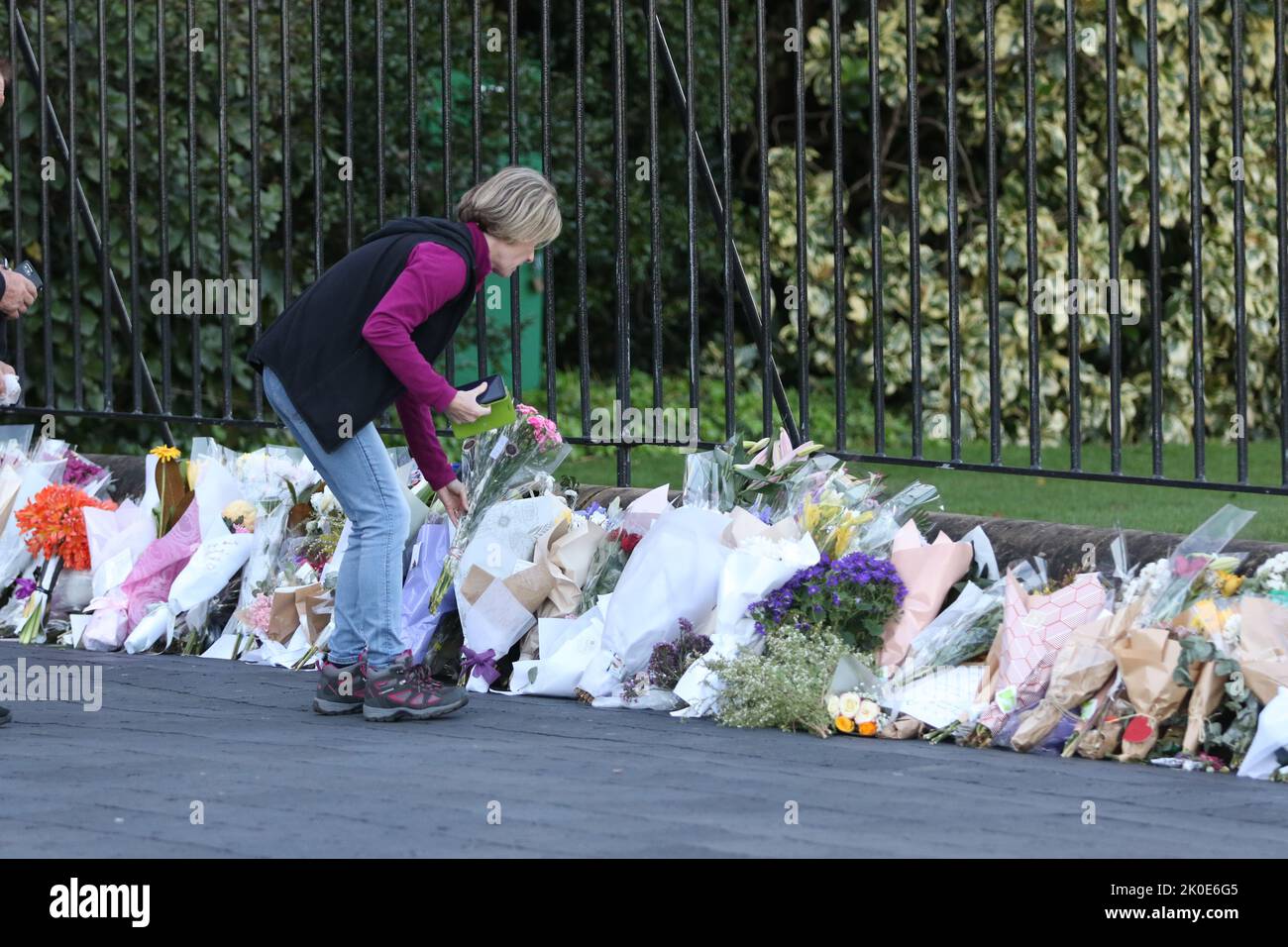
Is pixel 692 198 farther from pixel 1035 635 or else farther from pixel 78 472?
pixel 78 472

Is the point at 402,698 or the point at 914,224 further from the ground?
the point at 914,224

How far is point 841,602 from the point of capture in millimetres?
4969

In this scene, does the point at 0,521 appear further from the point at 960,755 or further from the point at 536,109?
the point at 536,109

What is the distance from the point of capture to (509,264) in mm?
4875

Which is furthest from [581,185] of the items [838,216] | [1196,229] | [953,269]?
[1196,229]

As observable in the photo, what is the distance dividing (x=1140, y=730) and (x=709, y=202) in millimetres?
2501

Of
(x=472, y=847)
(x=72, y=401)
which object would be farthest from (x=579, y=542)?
(x=72, y=401)

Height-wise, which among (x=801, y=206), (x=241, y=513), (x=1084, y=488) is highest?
(x=801, y=206)

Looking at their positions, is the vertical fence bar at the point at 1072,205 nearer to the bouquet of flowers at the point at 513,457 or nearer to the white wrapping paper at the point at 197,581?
the bouquet of flowers at the point at 513,457

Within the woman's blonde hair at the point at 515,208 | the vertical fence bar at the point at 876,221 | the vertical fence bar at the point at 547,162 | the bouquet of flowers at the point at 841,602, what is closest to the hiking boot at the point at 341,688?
the bouquet of flowers at the point at 841,602

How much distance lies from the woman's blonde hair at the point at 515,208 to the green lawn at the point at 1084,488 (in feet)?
9.40

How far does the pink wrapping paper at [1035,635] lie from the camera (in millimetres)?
4633

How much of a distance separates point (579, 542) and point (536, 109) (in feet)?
18.6

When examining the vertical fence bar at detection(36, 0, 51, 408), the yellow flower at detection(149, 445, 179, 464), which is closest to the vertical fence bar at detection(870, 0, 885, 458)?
the yellow flower at detection(149, 445, 179, 464)
